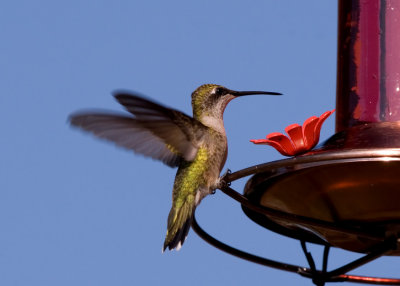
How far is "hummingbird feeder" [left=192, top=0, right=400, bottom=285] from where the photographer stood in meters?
5.45

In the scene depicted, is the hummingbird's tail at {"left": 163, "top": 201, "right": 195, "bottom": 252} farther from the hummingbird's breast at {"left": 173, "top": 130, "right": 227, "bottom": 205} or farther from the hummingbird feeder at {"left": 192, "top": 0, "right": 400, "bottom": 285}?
the hummingbird feeder at {"left": 192, "top": 0, "right": 400, "bottom": 285}

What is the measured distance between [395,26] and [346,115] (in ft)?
2.32

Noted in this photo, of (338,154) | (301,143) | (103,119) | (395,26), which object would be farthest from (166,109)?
(395,26)

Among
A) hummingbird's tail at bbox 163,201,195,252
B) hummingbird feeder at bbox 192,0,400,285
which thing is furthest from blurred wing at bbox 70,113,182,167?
hummingbird feeder at bbox 192,0,400,285

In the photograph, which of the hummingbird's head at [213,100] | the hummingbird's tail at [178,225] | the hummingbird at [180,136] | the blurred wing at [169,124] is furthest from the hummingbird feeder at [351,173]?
the hummingbird's head at [213,100]

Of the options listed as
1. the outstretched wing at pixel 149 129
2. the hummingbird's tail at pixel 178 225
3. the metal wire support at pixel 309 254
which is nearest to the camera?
the metal wire support at pixel 309 254

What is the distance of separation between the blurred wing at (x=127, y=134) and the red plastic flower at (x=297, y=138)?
0.78 m

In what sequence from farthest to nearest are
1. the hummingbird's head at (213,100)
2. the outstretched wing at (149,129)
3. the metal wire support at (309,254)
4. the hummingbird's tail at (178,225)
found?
the hummingbird's head at (213,100)
the hummingbird's tail at (178,225)
the outstretched wing at (149,129)
the metal wire support at (309,254)

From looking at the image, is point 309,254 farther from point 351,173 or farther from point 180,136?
point 180,136

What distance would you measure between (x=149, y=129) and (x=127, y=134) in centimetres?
14

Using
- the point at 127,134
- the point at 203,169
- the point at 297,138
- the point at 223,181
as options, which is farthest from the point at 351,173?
the point at 127,134

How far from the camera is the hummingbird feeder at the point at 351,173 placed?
5453 millimetres

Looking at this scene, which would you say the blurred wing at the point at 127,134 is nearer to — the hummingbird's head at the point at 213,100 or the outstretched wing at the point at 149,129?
the outstretched wing at the point at 149,129

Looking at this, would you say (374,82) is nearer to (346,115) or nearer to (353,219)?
(346,115)
